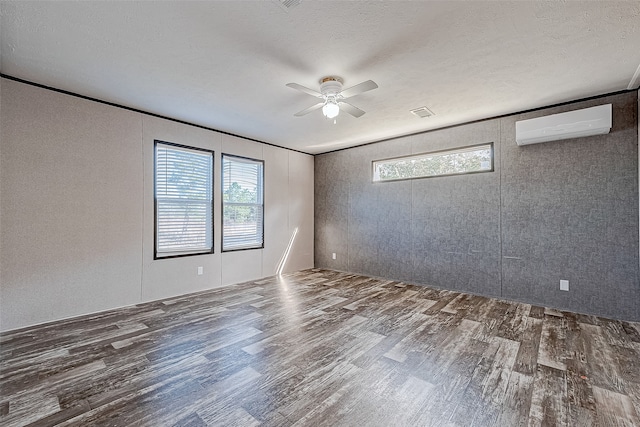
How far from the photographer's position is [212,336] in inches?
112

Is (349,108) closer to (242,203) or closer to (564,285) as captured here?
(242,203)

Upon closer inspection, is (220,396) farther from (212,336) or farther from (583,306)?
(583,306)

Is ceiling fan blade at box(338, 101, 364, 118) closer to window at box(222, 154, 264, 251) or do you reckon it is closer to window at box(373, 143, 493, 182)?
window at box(373, 143, 493, 182)

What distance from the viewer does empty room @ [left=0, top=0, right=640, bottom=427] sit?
77.1 inches

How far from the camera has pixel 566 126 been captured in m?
3.44

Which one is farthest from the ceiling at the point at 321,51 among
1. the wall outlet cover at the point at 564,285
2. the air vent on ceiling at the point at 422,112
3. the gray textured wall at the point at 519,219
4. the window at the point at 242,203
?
the wall outlet cover at the point at 564,285

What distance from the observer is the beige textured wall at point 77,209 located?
298 cm

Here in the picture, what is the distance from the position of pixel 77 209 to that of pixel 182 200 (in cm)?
127

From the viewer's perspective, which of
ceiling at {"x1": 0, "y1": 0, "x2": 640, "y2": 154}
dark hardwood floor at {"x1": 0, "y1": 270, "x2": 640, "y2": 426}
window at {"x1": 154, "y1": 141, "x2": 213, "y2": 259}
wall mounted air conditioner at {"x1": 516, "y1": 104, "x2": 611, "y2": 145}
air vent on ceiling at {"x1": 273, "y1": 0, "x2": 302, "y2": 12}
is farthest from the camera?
window at {"x1": 154, "y1": 141, "x2": 213, "y2": 259}

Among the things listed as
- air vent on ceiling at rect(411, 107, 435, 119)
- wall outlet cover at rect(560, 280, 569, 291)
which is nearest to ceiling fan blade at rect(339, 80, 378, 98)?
air vent on ceiling at rect(411, 107, 435, 119)

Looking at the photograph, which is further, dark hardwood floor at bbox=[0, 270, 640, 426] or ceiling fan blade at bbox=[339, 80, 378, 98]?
ceiling fan blade at bbox=[339, 80, 378, 98]

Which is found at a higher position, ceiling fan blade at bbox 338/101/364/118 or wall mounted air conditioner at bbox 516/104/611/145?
ceiling fan blade at bbox 338/101/364/118

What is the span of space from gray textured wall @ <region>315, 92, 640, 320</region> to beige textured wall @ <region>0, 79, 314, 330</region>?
10.9 feet

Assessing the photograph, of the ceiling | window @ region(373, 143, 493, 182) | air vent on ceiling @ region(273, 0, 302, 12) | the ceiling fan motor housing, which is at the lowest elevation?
window @ region(373, 143, 493, 182)
